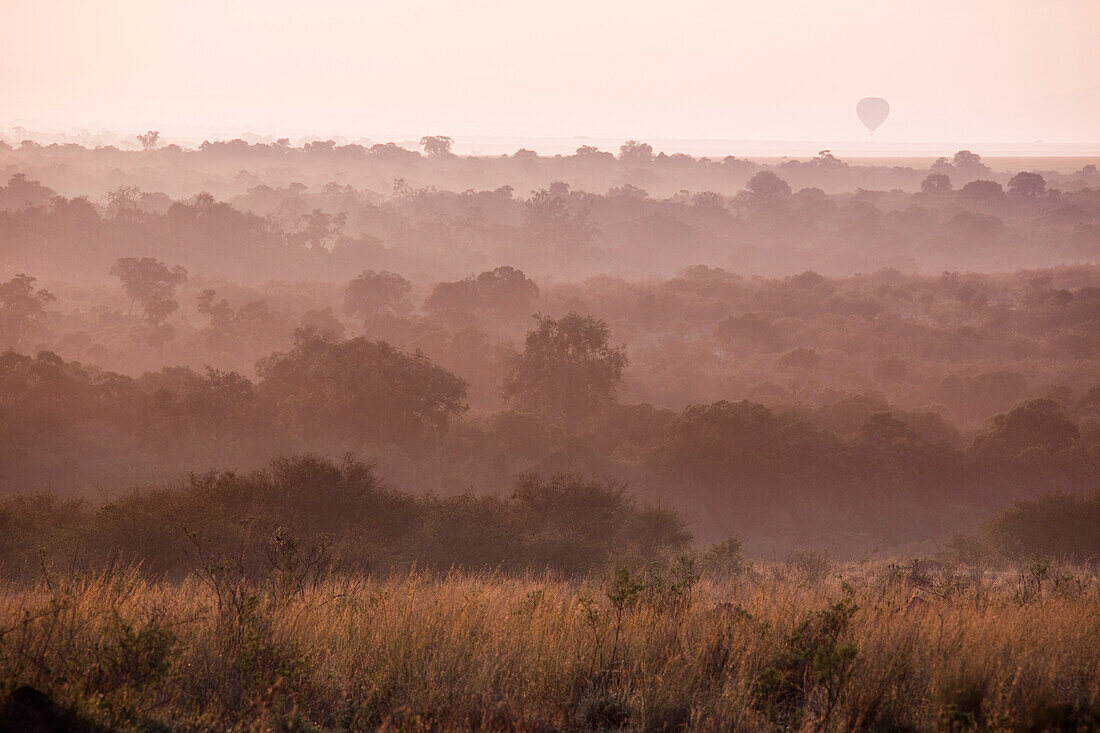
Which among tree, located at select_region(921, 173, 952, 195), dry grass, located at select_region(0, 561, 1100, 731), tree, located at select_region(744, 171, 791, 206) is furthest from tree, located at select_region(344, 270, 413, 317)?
tree, located at select_region(921, 173, 952, 195)

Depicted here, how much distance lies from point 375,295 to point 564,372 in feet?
68.7

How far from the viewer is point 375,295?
165ft

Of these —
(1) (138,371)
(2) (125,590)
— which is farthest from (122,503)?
(1) (138,371)

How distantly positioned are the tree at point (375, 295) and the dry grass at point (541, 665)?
43165 mm

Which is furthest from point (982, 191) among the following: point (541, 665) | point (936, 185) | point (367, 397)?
point (541, 665)

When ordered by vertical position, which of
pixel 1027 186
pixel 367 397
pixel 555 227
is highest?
pixel 1027 186

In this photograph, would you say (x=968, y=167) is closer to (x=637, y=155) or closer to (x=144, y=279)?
(x=637, y=155)

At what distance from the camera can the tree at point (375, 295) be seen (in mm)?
49812

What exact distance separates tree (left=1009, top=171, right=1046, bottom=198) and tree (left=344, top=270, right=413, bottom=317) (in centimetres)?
9216

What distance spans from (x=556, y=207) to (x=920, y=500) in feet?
206

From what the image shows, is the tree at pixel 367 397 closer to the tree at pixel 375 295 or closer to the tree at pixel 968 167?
the tree at pixel 375 295

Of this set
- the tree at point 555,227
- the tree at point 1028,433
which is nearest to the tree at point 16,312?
Answer: the tree at point 1028,433

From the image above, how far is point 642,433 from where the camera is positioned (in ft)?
107

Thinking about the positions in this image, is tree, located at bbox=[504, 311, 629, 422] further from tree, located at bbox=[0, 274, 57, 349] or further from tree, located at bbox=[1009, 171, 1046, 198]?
tree, located at bbox=[1009, 171, 1046, 198]
